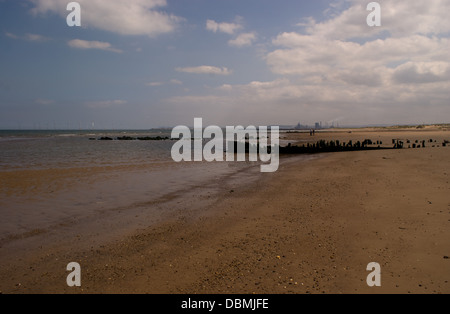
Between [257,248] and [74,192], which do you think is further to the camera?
[74,192]

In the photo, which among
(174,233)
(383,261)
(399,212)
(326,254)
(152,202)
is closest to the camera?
(383,261)

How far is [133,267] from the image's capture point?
5895 millimetres

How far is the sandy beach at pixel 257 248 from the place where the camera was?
5.14m

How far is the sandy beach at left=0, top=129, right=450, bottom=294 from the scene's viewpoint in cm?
514

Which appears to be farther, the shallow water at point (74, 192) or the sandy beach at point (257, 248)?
the shallow water at point (74, 192)

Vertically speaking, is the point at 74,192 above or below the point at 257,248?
above

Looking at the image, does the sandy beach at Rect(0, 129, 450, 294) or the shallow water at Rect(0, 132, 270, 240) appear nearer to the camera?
the sandy beach at Rect(0, 129, 450, 294)

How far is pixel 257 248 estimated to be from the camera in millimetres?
6648
